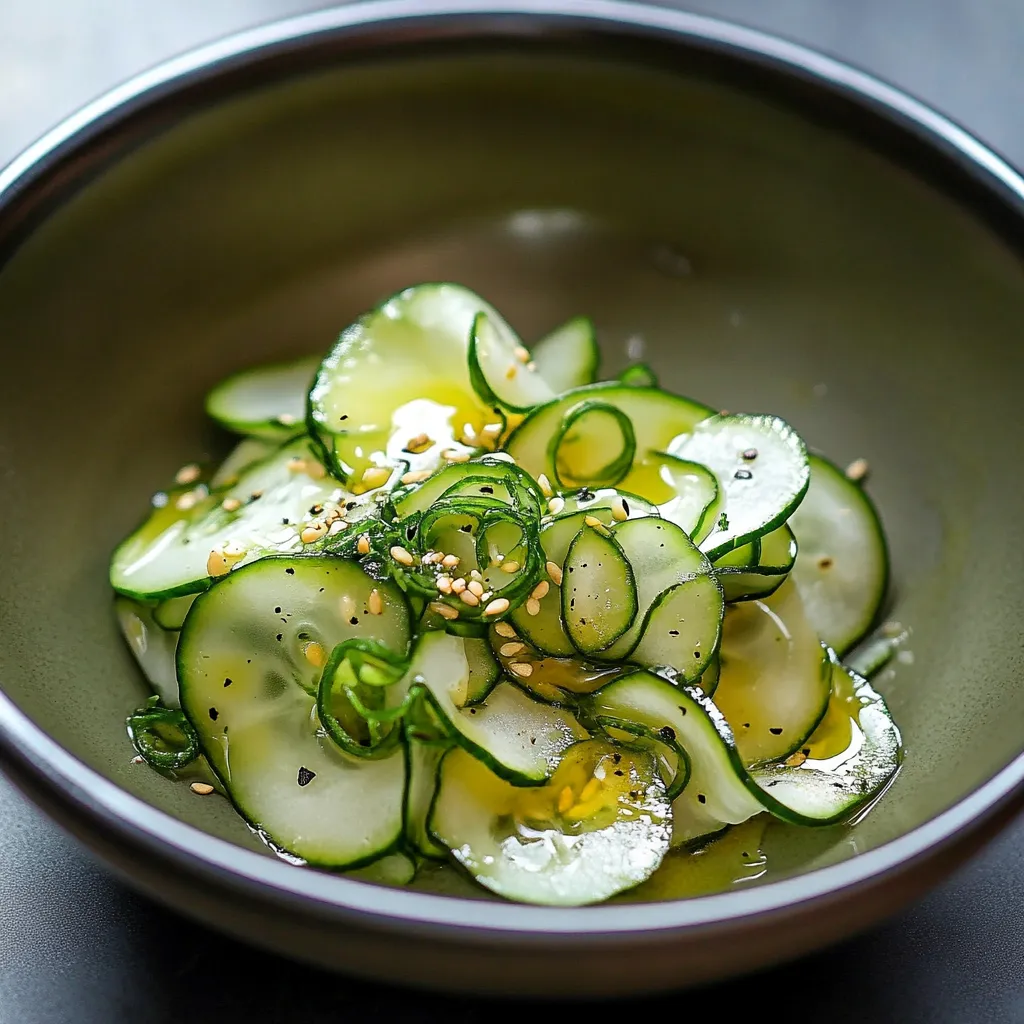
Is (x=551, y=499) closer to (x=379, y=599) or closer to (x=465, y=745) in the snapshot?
(x=379, y=599)

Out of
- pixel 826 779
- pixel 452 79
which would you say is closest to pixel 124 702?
pixel 826 779

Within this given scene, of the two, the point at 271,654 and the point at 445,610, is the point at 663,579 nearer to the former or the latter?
the point at 445,610

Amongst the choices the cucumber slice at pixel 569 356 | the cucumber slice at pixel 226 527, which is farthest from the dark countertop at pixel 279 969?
the cucumber slice at pixel 569 356

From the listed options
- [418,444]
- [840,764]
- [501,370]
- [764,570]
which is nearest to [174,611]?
[418,444]

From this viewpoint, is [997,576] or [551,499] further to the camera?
[997,576]

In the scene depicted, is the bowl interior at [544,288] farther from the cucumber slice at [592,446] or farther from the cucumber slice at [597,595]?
the cucumber slice at [592,446]

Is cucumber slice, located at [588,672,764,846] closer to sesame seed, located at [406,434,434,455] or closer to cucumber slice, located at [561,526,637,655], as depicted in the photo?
cucumber slice, located at [561,526,637,655]

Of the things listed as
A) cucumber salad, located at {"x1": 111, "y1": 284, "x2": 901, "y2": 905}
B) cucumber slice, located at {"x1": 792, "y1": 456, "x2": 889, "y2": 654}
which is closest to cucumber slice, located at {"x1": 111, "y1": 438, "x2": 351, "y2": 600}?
cucumber salad, located at {"x1": 111, "y1": 284, "x2": 901, "y2": 905}
